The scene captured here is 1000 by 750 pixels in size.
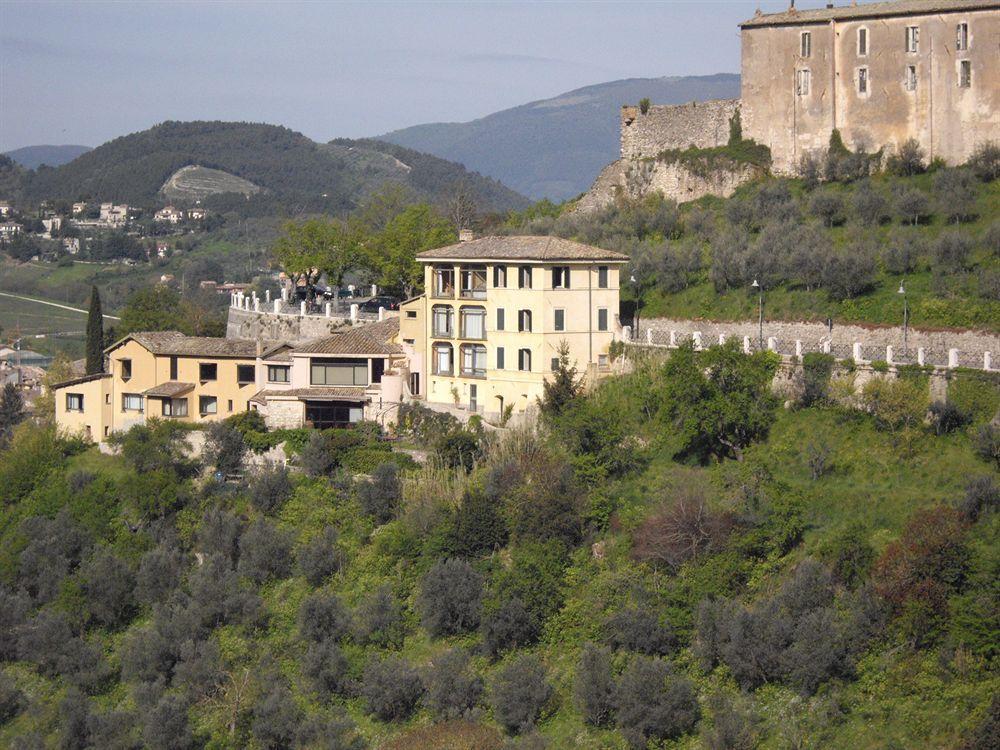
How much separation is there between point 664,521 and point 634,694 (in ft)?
19.0

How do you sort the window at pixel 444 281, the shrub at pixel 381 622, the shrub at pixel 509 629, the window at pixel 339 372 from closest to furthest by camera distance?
the shrub at pixel 509 629, the shrub at pixel 381 622, the window at pixel 444 281, the window at pixel 339 372

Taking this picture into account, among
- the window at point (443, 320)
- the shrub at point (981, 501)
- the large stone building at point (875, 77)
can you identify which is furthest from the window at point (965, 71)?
the shrub at point (981, 501)

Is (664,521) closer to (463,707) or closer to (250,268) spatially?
(463,707)

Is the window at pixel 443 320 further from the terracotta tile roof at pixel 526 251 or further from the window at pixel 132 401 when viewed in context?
the window at pixel 132 401

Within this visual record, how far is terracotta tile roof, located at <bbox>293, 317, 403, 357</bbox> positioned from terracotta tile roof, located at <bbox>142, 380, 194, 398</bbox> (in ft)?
14.7

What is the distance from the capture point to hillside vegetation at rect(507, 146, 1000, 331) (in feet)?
156

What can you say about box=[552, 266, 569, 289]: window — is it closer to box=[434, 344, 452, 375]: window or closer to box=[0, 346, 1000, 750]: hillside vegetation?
box=[0, 346, 1000, 750]: hillside vegetation

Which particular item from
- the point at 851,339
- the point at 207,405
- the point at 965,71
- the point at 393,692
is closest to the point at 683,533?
the point at 393,692

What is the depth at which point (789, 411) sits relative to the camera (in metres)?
42.7

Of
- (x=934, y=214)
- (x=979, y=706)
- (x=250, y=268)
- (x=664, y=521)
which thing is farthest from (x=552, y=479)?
(x=250, y=268)

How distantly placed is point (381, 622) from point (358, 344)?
1372 centimetres

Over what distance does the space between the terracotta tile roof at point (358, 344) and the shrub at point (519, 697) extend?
17.0 metres

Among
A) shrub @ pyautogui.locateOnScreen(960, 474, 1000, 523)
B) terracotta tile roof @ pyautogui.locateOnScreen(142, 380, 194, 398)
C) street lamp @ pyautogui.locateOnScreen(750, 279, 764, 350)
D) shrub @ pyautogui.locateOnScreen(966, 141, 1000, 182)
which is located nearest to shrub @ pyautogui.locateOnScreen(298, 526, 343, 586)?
terracotta tile roof @ pyautogui.locateOnScreen(142, 380, 194, 398)

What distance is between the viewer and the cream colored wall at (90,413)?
5600cm
